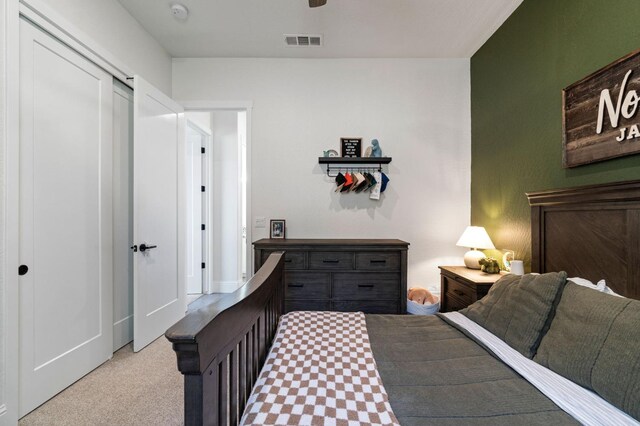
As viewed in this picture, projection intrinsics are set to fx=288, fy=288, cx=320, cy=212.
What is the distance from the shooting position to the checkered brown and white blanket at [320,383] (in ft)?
2.78

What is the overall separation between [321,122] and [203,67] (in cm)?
145

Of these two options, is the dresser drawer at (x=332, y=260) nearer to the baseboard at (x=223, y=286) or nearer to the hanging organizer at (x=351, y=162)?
the hanging organizer at (x=351, y=162)

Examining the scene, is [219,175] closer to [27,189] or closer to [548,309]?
[27,189]

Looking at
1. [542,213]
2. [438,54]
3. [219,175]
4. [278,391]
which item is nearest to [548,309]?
[542,213]

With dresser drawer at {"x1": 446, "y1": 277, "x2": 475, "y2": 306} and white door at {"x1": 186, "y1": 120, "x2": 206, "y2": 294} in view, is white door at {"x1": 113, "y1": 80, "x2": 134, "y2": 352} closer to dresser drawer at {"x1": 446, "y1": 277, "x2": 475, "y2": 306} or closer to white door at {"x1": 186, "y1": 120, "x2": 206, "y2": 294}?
white door at {"x1": 186, "y1": 120, "x2": 206, "y2": 294}

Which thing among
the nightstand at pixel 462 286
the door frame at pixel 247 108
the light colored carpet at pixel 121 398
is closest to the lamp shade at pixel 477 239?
the nightstand at pixel 462 286

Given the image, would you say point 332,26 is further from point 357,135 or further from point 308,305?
point 308,305

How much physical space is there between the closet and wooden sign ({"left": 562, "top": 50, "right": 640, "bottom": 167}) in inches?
124

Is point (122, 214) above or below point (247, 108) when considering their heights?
below

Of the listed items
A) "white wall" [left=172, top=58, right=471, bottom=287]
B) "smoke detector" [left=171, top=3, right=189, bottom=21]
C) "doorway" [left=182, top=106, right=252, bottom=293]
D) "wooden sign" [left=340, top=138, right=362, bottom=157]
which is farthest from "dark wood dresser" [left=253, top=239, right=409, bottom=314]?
"smoke detector" [left=171, top=3, right=189, bottom=21]

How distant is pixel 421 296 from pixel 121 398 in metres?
2.64

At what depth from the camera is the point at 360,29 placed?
2.68 meters

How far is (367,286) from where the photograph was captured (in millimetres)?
2691

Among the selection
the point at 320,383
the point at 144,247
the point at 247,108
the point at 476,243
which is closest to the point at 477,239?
the point at 476,243
